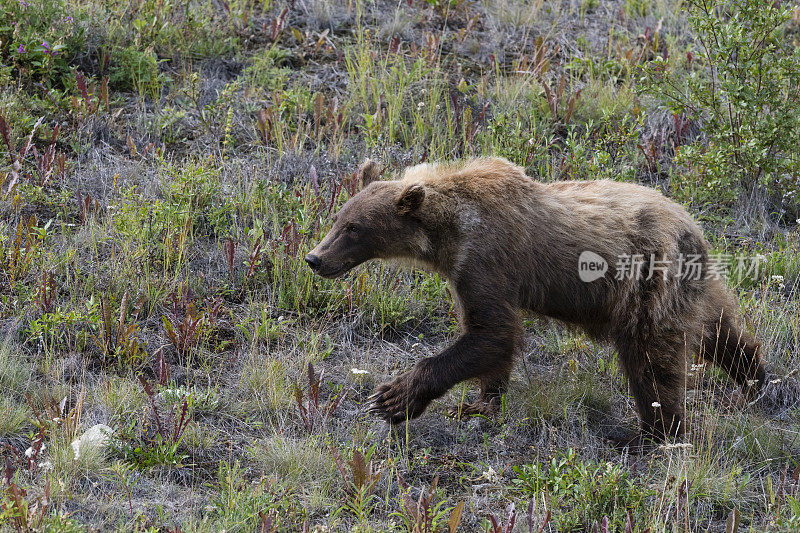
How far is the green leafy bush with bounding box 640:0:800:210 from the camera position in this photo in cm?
697

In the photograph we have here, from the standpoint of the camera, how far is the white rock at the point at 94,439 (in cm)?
451

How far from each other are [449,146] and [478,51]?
196 centimetres

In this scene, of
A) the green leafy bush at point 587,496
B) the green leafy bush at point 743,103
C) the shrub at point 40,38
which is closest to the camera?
the green leafy bush at point 587,496

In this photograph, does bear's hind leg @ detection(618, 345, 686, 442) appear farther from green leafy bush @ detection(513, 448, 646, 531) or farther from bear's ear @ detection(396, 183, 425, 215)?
bear's ear @ detection(396, 183, 425, 215)

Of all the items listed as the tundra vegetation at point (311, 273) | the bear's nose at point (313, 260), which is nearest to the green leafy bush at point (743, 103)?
the tundra vegetation at point (311, 273)

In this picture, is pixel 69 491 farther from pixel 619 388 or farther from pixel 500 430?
pixel 619 388

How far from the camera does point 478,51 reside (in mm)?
9352

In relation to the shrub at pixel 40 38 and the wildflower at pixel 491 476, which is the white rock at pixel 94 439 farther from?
the shrub at pixel 40 38

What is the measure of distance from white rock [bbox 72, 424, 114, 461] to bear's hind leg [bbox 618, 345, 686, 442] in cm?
322

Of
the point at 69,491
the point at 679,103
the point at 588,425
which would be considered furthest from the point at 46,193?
the point at 679,103

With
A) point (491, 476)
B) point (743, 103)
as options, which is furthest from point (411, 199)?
point (743, 103)

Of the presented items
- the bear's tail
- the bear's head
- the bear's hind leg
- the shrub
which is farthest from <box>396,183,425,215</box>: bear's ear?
the shrub

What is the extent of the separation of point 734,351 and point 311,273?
311 cm

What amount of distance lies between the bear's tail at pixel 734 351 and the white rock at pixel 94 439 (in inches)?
152
